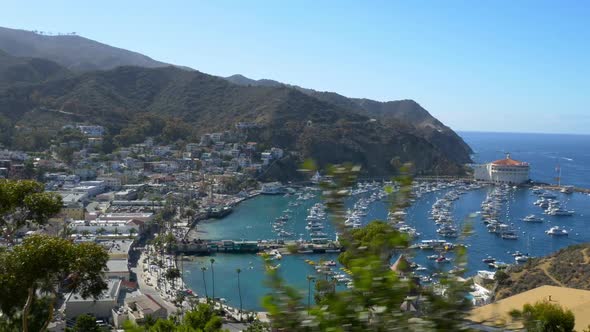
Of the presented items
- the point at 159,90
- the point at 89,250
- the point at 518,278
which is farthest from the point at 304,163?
the point at 159,90

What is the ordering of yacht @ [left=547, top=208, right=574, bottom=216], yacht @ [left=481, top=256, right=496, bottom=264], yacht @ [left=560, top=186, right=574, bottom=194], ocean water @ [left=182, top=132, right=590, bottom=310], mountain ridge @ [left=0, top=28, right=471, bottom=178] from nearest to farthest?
ocean water @ [left=182, top=132, right=590, bottom=310]
yacht @ [left=481, top=256, right=496, bottom=264]
yacht @ [left=547, top=208, right=574, bottom=216]
yacht @ [left=560, top=186, right=574, bottom=194]
mountain ridge @ [left=0, top=28, right=471, bottom=178]

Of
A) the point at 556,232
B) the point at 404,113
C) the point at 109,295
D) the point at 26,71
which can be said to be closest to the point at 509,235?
the point at 556,232

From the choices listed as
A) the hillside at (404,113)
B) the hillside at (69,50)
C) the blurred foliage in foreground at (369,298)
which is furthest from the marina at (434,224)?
the hillside at (69,50)

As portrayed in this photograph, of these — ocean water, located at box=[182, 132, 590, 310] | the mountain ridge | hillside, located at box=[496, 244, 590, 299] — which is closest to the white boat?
ocean water, located at box=[182, 132, 590, 310]

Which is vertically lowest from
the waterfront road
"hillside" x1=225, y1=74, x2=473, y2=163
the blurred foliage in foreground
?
the waterfront road

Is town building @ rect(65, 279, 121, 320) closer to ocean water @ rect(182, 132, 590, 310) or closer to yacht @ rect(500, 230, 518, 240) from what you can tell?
ocean water @ rect(182, 132, 590, 310)

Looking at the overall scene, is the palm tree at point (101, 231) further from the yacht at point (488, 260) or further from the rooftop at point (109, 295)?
the yacht at point (488, 260)
